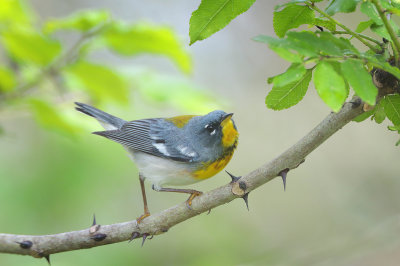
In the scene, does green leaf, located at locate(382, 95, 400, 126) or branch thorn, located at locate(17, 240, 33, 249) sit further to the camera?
branch thorn, located at locate(17, 240, 33, 249)

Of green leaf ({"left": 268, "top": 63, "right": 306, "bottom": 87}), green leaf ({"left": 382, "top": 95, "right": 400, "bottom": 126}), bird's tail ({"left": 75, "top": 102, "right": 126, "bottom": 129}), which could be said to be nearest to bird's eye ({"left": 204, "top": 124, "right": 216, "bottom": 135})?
bird's tail ({"left": 75, "top": 102, "right": 126, "bottom": 129})

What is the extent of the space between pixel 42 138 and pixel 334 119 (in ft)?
16.6

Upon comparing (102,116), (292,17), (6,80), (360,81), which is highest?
(102,116)

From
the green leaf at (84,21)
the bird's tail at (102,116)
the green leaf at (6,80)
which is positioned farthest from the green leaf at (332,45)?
the bird's tail at (102,116)

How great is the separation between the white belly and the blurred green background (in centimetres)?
49

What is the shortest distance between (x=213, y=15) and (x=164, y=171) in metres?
2.39

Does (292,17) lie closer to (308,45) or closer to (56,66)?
(308,45)

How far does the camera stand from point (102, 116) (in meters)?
4.14

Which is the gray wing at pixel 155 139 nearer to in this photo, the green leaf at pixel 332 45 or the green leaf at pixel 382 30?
the green leaf at pixel 382 30

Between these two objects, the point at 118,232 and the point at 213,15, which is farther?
the point at 118,232

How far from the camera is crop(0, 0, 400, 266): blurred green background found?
14.1ft

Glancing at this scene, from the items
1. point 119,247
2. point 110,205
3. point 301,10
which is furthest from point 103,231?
point 110,205

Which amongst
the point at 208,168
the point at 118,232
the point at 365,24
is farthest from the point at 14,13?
the point at 365,24

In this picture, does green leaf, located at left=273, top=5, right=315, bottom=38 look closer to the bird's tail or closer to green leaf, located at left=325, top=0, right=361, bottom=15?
green leaf, located at left=325, top=0, right=361, bottom=15
